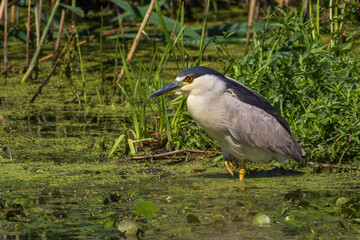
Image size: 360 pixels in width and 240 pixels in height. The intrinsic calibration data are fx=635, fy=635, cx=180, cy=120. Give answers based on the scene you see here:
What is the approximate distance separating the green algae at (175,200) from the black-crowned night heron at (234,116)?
0.24m

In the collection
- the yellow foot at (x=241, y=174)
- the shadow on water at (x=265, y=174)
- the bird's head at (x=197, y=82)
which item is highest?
the bird's head at (x=197, y=82)

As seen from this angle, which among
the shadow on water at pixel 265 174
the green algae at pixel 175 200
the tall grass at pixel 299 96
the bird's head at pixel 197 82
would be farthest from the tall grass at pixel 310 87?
the bird's head at pixel 197 82

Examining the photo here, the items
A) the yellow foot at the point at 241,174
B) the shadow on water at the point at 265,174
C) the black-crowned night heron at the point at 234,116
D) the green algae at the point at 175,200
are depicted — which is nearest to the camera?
the green algae at the point at 175,200

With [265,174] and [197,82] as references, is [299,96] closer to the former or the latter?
[265,174]

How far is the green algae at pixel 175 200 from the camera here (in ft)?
11.3

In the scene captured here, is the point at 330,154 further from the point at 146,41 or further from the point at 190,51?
the point at 146,41

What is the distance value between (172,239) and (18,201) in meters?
1.03

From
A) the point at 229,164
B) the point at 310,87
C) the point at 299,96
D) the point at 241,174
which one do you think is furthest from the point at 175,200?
the point at 310,87

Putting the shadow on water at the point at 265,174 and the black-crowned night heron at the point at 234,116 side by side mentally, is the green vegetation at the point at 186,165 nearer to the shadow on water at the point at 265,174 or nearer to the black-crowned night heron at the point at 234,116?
the shadow on water at the point at 265,174

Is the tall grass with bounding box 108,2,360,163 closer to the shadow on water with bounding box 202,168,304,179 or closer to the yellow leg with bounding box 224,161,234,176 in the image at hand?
the shadow on water with bounding box 202,168,304,179

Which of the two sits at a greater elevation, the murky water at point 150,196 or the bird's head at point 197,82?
the bird's head at point 197,82

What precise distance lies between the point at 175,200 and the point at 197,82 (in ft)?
3.05

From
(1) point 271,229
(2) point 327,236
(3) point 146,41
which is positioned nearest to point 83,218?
(1) point 271,229

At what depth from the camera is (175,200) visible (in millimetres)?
4070
